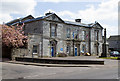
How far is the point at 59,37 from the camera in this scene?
3625cm

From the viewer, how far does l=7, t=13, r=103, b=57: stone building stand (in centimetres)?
3216

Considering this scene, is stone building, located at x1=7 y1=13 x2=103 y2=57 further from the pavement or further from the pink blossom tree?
the pavement

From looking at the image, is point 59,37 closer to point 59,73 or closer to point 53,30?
point 53,30

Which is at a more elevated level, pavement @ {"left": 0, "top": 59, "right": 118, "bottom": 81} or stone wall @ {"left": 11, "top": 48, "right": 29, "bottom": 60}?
stone wall @ {"left": 11, "top": 48, "right": 29, "bottom": 60}

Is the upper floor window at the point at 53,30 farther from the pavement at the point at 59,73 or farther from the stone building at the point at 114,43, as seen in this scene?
the stone building at the point at 114,43

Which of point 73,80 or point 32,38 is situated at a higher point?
point 32,38

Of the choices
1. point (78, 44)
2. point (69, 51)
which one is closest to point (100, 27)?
point (78, 44)

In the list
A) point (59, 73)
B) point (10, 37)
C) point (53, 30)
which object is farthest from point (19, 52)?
point (59, 73)

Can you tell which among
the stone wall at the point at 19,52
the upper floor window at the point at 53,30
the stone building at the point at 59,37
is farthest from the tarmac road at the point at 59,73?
the upper floor window at the point at 53,30

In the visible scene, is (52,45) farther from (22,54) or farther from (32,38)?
(22,54)

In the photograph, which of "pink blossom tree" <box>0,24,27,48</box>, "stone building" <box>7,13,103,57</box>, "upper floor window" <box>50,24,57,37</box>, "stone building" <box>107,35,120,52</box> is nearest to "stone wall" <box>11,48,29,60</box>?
"stone building" <box>7,13,103,57</box>

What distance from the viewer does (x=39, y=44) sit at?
32.1 m

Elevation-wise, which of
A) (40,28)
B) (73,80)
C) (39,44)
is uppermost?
(40,28)

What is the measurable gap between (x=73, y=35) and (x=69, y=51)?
4070 mm
